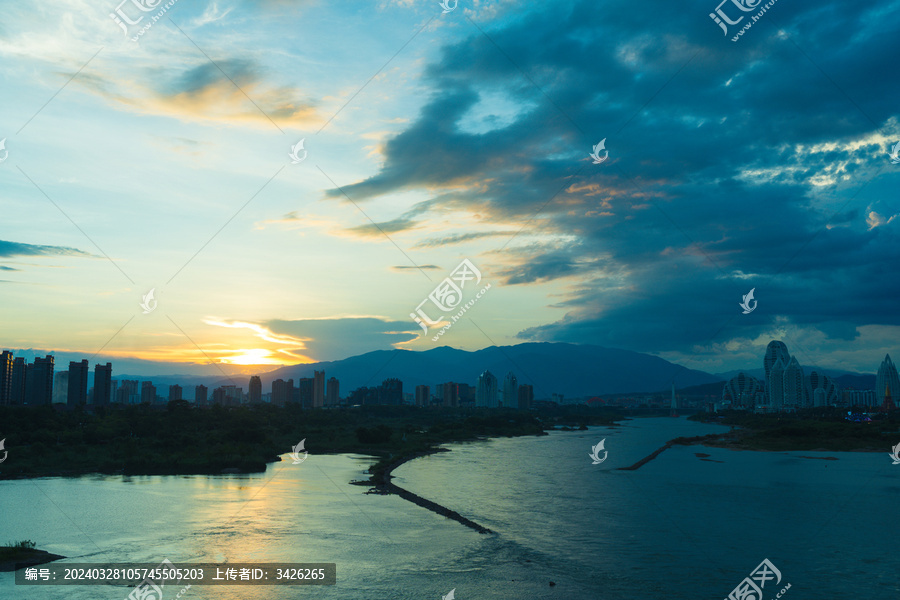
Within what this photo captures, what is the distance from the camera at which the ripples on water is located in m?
20.1

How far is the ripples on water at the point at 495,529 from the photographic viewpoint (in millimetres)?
20141

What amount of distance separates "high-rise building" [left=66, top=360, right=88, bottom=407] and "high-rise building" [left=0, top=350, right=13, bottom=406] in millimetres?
26251

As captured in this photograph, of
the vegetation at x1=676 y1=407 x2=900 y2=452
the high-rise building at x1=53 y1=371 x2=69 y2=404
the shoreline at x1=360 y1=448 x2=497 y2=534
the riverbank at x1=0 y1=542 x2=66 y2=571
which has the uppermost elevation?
the high-rise building at x1=53 y1=371 x2=69 y2=404

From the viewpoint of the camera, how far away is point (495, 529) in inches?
1117

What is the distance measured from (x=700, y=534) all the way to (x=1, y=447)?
54.6 meters

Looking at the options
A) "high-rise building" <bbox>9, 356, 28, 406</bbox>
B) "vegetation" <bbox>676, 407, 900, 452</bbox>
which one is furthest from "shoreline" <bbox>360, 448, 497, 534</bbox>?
"high-rise building" <bbox>9, 356, 28, 406</bbox>

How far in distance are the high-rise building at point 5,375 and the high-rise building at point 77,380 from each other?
2625cm

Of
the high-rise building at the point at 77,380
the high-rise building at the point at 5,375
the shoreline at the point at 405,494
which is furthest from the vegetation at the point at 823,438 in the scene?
the high-rise building at the point at 77,380

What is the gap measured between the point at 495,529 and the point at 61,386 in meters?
152

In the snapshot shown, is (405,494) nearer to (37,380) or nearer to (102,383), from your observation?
(37,380)

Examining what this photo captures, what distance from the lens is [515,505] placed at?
35531 millimetres

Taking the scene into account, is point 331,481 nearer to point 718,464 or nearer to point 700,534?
point 700,534

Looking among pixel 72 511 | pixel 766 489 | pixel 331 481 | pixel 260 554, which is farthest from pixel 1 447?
pixel 766 489

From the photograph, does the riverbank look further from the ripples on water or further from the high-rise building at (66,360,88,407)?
the high-rise building at (66,360,88,407)
